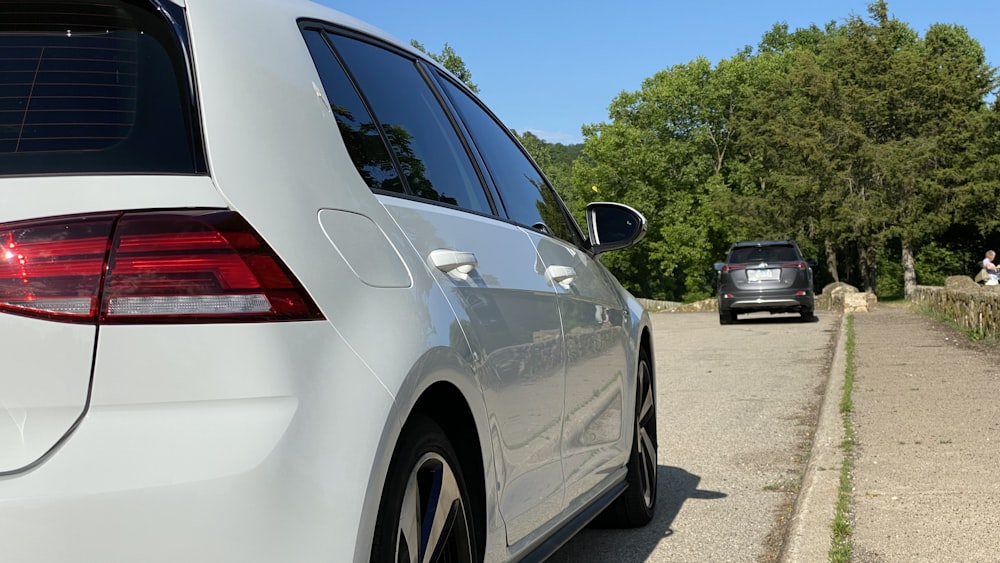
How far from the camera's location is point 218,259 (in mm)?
2150

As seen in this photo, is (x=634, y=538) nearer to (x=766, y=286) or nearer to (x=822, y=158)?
(x=766, y=286)

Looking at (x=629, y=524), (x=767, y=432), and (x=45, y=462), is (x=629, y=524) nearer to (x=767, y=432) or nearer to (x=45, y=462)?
(x=767, y=432)

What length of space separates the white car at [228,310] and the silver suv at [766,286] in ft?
74.9

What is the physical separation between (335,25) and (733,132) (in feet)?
217

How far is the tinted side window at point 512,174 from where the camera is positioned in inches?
161

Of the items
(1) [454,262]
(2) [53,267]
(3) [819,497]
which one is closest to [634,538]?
(3) [819,497]

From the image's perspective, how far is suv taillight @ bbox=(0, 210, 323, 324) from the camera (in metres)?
2.03

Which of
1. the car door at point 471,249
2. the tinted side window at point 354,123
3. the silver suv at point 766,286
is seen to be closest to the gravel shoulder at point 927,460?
the car door at point 471,249

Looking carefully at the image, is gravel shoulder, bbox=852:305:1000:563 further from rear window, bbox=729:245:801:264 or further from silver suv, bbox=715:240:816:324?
rear window, bbox=729:245:801:264

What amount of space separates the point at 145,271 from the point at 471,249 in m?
1.25

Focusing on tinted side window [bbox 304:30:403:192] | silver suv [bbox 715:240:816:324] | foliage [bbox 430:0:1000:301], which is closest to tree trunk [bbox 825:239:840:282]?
foliage [bbox 430:0:1000:301]

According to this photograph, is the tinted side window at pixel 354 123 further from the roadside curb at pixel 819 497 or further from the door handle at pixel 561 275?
the roadside curb at pixel 819 497

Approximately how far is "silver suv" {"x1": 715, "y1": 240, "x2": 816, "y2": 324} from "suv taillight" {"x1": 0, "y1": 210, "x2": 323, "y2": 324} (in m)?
23.8

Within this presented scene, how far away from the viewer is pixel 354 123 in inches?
113
